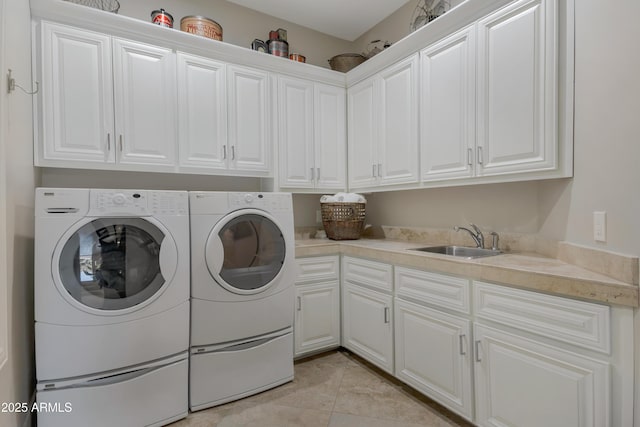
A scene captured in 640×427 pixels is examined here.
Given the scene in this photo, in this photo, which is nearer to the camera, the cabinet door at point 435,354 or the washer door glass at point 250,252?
the cabinet door at point 435,354

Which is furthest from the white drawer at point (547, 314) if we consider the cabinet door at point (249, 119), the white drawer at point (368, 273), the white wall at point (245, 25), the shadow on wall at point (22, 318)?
the white wall at point (245, 25)

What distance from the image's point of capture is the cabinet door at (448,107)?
76.3 inches

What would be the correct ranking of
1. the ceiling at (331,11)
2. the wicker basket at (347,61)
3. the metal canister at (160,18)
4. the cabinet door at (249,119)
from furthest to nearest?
the wicker basket at (347,61)
the ceiling at (331,11)
the cabinet door at (249,119)
the metal canister at (160,18)

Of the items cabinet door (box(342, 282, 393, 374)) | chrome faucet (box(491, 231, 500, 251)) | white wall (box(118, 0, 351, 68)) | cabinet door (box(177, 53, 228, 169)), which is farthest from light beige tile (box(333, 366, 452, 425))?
white wall (box(118, 0, 351, 68))

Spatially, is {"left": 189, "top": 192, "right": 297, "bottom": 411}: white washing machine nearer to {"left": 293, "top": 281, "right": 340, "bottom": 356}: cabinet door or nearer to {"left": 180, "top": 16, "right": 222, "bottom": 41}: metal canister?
{"left": 293, "top": 281, "right": 340, "bottom": 356}: cabinet door

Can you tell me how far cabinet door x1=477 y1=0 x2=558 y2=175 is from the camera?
1.57 m

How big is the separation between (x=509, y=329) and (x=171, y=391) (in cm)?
181

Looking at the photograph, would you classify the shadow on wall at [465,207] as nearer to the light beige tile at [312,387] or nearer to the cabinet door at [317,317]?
the cabinet door at [317,317]

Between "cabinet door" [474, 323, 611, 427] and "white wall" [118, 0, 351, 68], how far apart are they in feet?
9.50

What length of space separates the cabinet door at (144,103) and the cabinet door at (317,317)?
4.61 ft

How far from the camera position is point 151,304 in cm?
174

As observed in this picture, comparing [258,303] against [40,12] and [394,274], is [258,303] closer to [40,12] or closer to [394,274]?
[394,274]

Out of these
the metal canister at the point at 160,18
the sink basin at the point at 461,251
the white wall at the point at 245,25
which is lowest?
the sink basin at the point at 461,251

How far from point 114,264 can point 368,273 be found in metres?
1.58
